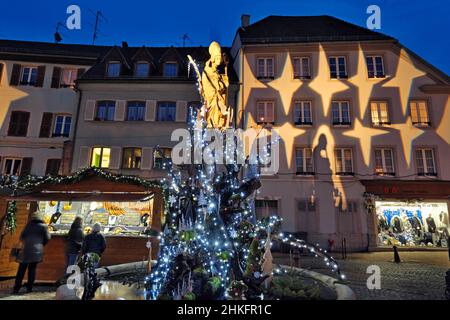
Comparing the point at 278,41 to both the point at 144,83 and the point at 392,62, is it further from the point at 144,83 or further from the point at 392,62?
the point at 144,83

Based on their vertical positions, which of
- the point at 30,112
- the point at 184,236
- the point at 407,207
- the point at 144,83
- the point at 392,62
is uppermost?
the point at 392,62

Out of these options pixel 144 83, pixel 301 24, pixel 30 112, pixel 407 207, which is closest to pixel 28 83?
pixel 30 112

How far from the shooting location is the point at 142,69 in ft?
71.8

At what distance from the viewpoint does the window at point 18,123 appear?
21.0 metres

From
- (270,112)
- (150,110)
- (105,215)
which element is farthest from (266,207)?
(105,215)

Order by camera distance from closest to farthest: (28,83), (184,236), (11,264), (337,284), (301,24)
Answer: (184,236), (337,284), (11,264), (28,83), (301,24)

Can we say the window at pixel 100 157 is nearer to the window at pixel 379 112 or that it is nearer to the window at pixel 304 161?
the window at pixel 304 161

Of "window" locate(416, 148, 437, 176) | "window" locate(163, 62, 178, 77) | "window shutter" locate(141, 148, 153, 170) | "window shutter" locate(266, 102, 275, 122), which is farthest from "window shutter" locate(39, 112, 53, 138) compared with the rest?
"window" locate(416, 148, 437, 176)

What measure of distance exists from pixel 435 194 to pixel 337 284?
54.7 ft

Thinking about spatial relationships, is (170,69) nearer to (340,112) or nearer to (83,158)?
(83,158)

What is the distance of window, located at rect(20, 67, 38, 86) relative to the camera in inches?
858

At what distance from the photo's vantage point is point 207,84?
30.9 feet

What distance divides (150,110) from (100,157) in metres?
4.55

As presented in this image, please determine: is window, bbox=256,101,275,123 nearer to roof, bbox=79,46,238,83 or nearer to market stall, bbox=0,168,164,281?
roof, bbox=79,46,238,83
